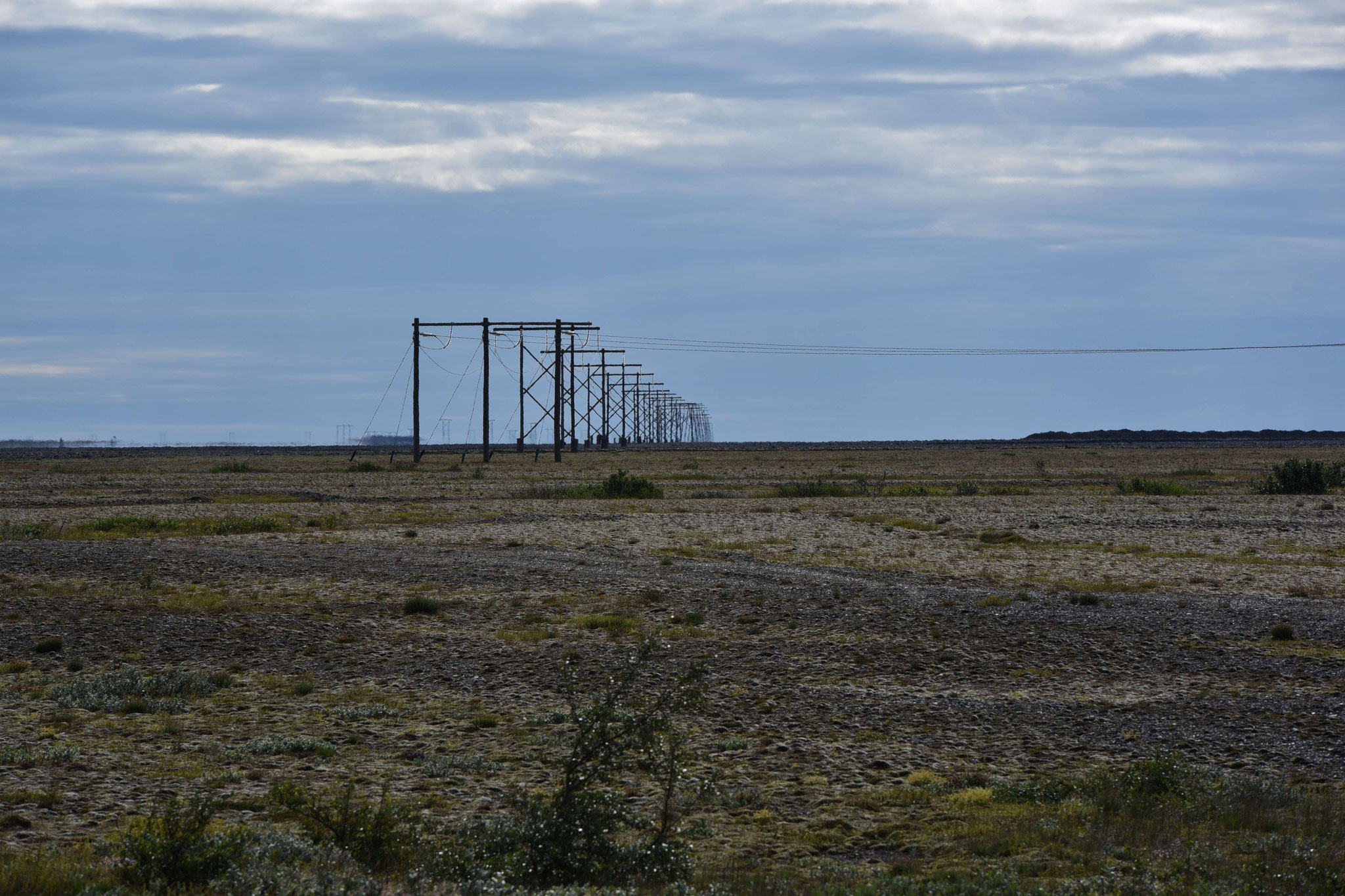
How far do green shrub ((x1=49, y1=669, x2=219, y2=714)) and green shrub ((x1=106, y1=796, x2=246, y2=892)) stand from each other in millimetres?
5339

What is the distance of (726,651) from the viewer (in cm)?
1781

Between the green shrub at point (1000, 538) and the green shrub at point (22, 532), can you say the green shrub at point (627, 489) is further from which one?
the green shrub at point (22, 532)

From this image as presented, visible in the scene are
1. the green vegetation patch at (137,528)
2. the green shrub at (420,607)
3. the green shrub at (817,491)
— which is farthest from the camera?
the green shrub at (817,491)

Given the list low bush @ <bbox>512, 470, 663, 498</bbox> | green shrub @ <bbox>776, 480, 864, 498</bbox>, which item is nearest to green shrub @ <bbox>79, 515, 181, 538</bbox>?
low bush @ <bbox>512, 470, 663, 498</bbox>

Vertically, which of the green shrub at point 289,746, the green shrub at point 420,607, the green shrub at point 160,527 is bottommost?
the green shrub at point 289,746

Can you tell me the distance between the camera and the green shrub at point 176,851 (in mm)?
8172

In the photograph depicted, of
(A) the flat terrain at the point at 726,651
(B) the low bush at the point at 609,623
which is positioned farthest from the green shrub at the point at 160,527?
(B) the low bush at the point at 609,623

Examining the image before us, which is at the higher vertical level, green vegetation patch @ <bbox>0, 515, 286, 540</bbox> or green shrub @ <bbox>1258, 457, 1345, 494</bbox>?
green shrub @ <bbox>1258, 457, 1345, 494</bbox>

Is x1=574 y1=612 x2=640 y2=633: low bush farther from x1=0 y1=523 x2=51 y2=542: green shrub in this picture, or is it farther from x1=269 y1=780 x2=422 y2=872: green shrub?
x1=0 y1=523 x2=51 y2=542: green shrub

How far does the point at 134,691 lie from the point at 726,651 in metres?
7.44

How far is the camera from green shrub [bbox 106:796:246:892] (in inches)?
322

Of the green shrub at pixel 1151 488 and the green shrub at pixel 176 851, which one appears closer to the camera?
the green shrub at pixel 176 851

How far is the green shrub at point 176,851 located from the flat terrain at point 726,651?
1.37 m

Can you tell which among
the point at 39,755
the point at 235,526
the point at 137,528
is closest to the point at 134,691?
the point at 39,755
